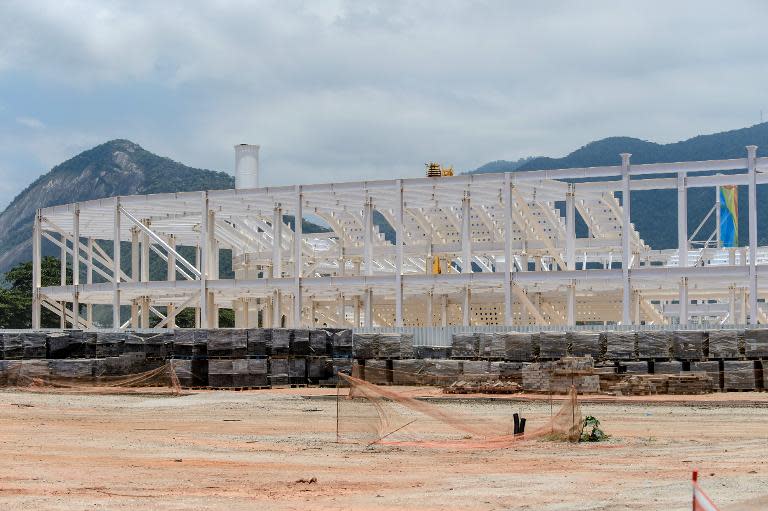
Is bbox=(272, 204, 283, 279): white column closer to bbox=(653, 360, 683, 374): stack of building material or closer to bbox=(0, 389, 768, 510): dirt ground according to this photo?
bbox=(653, 360, 683, 374): stack of building material

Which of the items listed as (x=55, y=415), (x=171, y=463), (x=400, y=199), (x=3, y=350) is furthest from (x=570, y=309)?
(x=171, y=463)

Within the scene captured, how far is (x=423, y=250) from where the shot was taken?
50.2 meters

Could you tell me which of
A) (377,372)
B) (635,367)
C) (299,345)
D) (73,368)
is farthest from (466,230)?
(73,368)

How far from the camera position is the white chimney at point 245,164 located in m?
58.8

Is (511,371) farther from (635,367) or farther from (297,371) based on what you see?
(297,371)

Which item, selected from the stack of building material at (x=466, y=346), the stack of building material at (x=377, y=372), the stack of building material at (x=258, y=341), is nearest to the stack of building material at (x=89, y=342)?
the stack of building material at (x=258, y=341)

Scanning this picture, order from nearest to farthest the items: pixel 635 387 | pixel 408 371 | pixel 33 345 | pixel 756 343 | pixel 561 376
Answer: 1. pixel 561 376
2. pixel 635 387
3. pixel 756 343
4. pixel 408 371
5. pixel 33 345

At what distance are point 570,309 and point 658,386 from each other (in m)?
17.5

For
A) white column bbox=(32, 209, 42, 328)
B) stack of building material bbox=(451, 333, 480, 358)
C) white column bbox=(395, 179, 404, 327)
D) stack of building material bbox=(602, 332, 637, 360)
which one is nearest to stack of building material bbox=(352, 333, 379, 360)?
stack of building material bbox=(451, 333, 480, 358)

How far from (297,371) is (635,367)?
28.0 feet

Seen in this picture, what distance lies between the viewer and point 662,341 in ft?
87.6

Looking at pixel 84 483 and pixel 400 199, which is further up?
pixel 400 199

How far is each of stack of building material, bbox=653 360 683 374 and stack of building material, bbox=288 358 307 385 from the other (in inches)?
348

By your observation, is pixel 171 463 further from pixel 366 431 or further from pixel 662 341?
pixel 662 341
